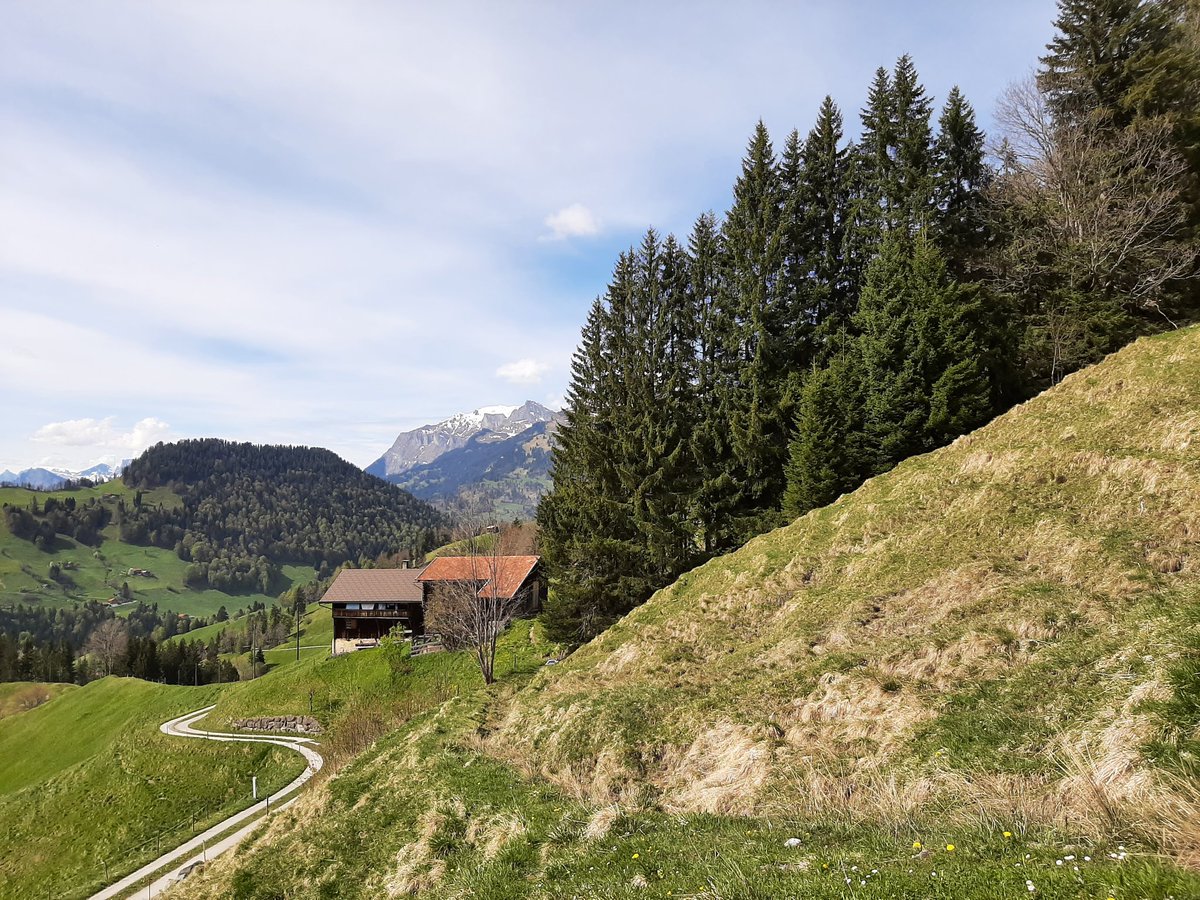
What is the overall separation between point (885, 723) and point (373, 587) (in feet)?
241

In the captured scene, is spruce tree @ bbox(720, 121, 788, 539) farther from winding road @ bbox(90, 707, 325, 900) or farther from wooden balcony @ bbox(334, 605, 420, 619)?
wooden balcony @ bbox(334, 605, 420, 619)

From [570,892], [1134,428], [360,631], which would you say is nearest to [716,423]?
[1134,428]

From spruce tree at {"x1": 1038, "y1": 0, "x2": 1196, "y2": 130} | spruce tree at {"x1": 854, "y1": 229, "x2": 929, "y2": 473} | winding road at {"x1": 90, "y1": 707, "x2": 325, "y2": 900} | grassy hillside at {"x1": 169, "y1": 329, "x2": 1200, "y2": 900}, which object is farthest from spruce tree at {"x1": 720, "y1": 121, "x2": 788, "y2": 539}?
winding road at {"x1": 90, "y1": 707, "x2": 325, "y2": 900}

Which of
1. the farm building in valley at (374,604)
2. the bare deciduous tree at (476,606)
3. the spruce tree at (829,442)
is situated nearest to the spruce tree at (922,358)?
the spruce tree at (829,442)

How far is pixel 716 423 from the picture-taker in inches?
1366

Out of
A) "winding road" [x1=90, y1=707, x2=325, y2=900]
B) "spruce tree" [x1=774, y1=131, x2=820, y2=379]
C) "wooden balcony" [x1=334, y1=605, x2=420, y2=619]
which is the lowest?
"winding road" [x1=90, y1=707, x2=325, y2=900]

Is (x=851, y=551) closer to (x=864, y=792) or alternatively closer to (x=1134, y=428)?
(x=1134, y=428)

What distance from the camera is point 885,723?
11.7 meters

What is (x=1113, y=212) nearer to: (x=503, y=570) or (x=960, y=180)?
(x=960, y=180)

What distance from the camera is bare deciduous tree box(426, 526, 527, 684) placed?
3544cm

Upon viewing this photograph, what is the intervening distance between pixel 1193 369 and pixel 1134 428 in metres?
3.98

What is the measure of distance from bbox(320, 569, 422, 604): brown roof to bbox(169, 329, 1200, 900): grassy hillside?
167ft

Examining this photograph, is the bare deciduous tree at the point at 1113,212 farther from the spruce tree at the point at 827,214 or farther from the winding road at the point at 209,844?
the winding road at the point at 209,844

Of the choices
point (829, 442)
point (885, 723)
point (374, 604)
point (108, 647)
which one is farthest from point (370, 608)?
point (108, 647)
